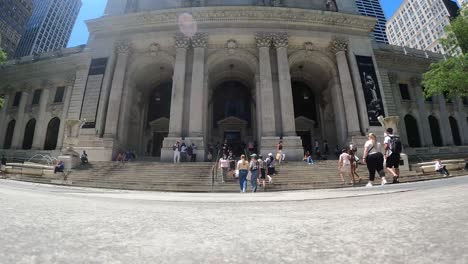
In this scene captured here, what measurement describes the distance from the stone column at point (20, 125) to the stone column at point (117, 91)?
615 inches

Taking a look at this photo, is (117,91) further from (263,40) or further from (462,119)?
(462,119)

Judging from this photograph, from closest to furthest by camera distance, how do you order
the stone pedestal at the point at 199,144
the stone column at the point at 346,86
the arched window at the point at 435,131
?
the stone pedestal at the point at 199,144, the stone column at the point at 346,86, the arched window at the point at 435,131

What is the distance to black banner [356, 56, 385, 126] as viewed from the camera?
20.0m

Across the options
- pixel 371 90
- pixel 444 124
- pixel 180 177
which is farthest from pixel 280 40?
pixel 444 124

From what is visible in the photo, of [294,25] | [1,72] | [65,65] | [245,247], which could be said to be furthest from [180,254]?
[1,72]

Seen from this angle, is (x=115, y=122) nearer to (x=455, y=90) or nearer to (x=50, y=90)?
(x=50, y=90)

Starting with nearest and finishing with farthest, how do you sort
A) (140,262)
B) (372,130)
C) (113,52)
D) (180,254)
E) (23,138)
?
1. (140,262)
2. (180,254)
3. (372,130)
4. (113,52)
5. (23,138)

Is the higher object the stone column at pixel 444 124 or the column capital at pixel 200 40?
the column capital at pixel 200 40

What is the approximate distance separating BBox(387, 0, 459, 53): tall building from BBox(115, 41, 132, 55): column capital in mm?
59372

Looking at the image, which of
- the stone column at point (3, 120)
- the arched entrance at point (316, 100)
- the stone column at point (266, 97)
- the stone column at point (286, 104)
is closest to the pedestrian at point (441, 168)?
the stone column at point (286, 104)

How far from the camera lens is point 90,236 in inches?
47.9

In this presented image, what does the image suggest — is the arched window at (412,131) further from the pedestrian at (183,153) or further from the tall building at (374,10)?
the tall building at (374,10)

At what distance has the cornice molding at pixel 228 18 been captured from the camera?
72.7ft

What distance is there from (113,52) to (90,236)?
2451cm
